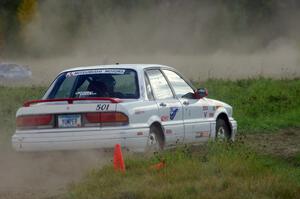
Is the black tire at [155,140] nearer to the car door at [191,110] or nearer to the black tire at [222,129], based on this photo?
the car door at [191,110]

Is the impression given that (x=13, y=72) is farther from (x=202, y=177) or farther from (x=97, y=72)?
(x=202, y=177)

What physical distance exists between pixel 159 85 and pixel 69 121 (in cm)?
175

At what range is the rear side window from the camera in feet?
40.4

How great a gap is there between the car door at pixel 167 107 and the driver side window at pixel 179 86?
0.18 meters

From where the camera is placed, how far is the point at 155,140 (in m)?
11.7

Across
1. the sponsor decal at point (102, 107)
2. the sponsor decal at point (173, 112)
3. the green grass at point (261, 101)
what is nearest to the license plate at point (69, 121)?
the sponsor decal at point (102, 107)

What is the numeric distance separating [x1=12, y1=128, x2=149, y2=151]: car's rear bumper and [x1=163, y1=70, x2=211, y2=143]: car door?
4.59 ft

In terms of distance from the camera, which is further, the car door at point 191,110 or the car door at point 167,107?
the car door at point 191,110

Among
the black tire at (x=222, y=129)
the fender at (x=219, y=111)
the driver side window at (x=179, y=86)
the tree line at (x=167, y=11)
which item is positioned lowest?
the black tire at (x=222, y=129)

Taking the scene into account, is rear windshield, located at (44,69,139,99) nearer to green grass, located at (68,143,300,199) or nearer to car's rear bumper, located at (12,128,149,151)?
car's rear bumper, located at (12,128,149,151)

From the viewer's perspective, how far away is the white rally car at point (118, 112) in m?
11.2

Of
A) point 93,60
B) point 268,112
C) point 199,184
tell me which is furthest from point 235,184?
point 93,60

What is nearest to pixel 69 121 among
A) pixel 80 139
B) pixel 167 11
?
pixel 80 139

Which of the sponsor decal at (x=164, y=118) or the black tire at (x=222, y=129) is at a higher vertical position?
the sponsor decal at (x=164, y=118)
